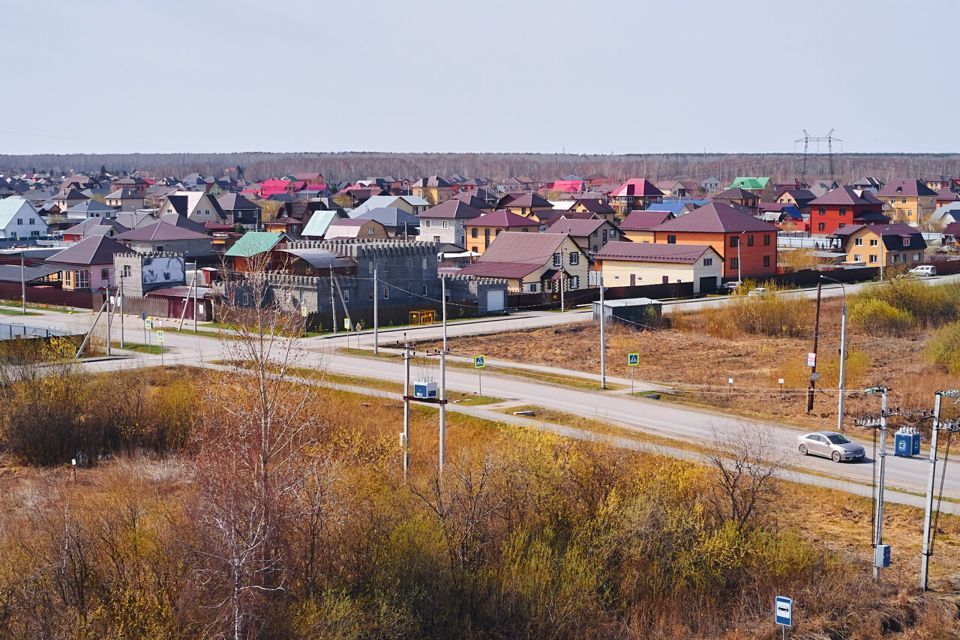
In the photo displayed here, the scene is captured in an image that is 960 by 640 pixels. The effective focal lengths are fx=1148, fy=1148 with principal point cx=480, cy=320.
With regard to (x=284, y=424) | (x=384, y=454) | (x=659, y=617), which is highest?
(x=284, y=424)

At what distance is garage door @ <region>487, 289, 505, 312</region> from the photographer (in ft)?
184

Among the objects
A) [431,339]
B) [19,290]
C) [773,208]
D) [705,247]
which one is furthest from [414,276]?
[773,208]

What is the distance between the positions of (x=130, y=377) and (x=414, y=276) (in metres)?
20.5

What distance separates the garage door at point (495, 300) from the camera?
55.9m

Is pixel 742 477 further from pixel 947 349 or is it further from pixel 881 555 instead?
pixel 947 349

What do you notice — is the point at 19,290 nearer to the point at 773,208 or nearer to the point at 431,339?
the point at 431,339

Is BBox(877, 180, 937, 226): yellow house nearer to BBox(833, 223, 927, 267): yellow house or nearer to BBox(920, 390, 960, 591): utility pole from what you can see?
BBox(833, 223, 927, 267): yellow house

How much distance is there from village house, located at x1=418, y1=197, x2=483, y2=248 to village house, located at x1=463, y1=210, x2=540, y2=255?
15.8 feet

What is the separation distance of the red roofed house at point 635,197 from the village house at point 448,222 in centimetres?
3688

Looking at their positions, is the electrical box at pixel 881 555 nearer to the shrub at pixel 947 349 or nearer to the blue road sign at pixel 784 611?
the blue road sign at pixel 784 611

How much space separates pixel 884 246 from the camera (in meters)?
77.6

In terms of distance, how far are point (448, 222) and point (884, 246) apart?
110ft

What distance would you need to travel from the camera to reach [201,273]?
6009cm

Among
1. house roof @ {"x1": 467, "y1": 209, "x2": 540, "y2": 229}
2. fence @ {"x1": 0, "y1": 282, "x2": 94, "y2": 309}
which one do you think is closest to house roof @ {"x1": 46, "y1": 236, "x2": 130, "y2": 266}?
fence @ {"x1": 0, "y1": 282, "x2": 94, "y2": 309}
